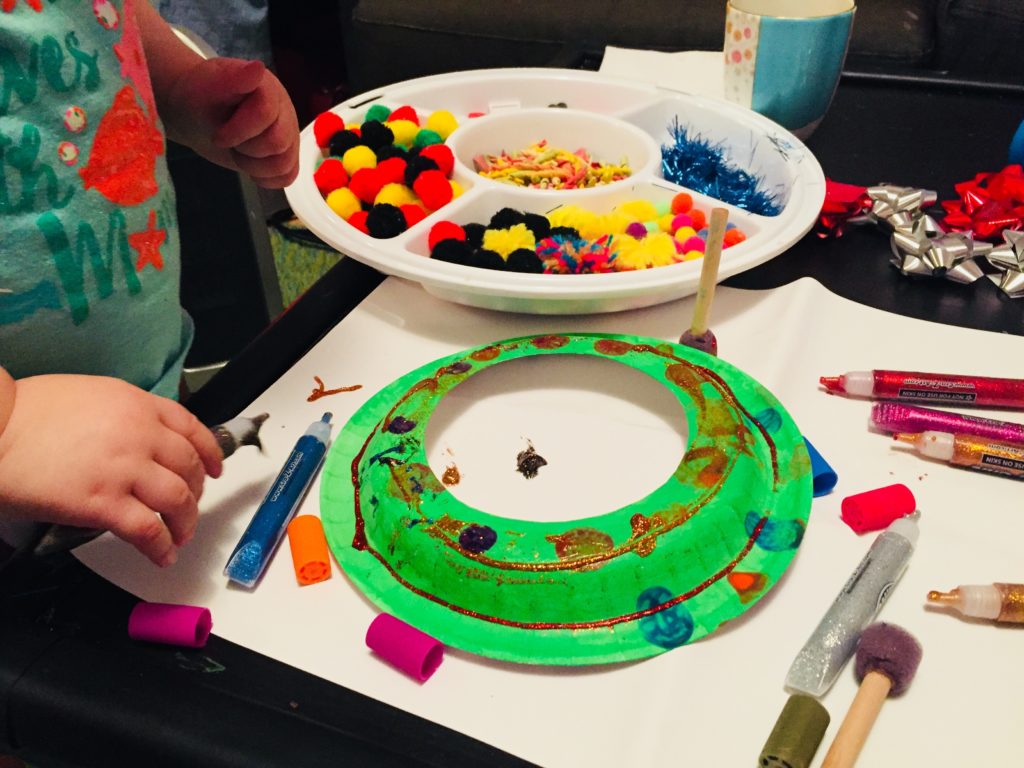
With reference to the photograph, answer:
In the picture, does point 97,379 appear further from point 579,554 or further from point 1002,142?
point 1002,142

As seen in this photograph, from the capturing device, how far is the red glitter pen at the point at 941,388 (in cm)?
55

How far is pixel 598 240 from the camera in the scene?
700 millimetres

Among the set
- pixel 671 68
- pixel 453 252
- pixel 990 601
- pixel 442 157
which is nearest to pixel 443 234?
pixel 453 252

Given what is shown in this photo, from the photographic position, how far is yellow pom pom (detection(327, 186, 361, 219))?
2.35 feet

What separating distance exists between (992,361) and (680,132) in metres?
0.39

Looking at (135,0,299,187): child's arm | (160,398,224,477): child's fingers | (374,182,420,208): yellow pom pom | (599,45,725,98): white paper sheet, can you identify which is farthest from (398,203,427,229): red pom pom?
(599,45,725,98): white paper sheet

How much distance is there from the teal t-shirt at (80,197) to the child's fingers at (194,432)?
15cm

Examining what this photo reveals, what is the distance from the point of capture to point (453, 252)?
0.65 m

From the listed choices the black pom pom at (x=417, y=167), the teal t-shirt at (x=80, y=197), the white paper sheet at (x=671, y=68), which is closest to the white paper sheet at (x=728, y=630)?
the teal t-shirt at (x=80, y=197)

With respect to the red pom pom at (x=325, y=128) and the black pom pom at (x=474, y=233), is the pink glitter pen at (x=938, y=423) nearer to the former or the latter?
the black pom pom at (x=474, y=233)

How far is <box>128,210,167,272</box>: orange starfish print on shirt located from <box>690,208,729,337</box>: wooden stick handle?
0.37 metres

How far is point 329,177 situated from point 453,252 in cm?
17

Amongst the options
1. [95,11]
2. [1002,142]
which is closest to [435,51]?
[1002,142]

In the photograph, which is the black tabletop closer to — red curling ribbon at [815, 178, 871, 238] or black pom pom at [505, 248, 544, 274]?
black pom pom at [505, 248, 544, 274]
